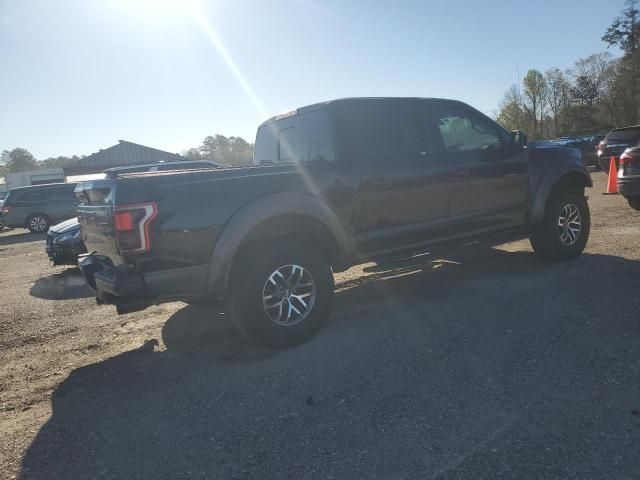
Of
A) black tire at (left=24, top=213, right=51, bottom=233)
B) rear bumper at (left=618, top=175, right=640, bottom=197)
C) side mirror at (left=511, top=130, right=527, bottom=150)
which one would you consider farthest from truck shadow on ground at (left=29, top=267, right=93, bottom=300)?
black tire at (left=24, top=213, right=51, bottom=233)

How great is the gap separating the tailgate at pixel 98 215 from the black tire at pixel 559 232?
15.4 ft

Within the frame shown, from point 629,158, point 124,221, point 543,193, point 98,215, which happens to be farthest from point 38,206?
point 629,158

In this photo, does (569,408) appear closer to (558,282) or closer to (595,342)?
(595,342)

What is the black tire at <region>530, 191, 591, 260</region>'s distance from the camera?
18.8ft

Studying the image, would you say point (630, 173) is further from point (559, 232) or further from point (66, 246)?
point (66, 246)

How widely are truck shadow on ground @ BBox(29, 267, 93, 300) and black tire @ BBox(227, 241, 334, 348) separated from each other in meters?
3.34

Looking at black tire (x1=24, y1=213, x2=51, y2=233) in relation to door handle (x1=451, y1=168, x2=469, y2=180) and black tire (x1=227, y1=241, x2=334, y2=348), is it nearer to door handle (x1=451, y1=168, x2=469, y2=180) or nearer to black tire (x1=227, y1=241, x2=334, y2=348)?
black tire (x1=227, y1=241, x2=334, y2=348)

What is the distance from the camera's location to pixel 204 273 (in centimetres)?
357

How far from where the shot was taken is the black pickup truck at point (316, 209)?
3441mm

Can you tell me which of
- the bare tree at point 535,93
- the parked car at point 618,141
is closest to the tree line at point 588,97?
the bare tree at point 535,93

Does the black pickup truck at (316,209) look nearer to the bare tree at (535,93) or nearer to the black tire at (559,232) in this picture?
the black tire at (559,232)

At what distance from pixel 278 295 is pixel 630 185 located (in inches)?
317

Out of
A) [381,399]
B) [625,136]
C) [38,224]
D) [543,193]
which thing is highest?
[625,136]

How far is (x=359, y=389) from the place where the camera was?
3.17 meters
